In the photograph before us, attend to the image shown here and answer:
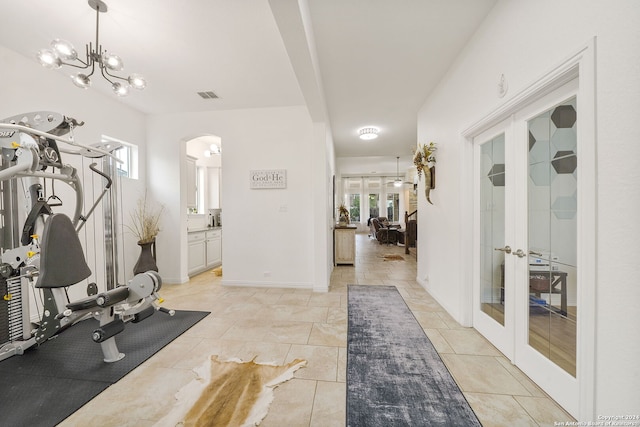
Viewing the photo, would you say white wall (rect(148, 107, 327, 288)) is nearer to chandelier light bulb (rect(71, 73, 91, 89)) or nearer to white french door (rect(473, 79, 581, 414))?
chandelier light bulb (rect(71, 73, 91, 89))

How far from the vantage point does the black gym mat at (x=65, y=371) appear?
1.56 m

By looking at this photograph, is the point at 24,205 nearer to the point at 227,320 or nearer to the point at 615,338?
the point at 227,320

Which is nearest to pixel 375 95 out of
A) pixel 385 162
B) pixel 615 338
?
pixel 615 338

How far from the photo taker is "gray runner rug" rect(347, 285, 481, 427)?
1.48 meters

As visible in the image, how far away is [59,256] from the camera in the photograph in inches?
73.5

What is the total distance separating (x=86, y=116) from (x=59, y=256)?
2535 mm

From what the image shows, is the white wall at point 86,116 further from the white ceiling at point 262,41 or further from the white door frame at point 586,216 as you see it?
the white door frame at point 586,216

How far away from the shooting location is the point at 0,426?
1427 mm

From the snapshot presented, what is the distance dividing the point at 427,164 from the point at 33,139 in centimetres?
415

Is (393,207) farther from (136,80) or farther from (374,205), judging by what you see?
(136,80)

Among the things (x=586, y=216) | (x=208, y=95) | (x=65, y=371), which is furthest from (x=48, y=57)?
(x=586, y=216)

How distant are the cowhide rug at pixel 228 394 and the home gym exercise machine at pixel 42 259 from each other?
2.96 feet

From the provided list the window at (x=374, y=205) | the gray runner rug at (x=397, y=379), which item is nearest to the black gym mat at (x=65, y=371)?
the gray runner rug at (x=397, y=379)

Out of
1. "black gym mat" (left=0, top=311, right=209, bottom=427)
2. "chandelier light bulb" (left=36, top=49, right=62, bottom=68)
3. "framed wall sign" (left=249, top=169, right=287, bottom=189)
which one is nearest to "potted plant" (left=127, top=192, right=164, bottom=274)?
"black gym mat" (left=0, top=311, right=209, bottom=427)
